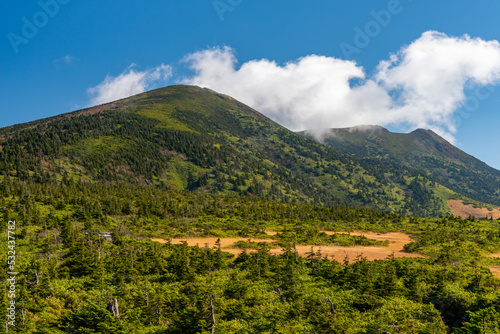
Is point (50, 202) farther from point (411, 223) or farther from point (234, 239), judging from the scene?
point (411, 223)

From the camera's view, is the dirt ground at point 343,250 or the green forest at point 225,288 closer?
the green forest at point 225,288

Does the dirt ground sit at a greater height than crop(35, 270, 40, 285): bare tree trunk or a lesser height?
lesser

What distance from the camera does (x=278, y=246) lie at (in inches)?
2849

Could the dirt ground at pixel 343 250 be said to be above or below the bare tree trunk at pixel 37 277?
below

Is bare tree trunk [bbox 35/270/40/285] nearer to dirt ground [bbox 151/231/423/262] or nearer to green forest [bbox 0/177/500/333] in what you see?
green forest [bbox 0/177/500/333]

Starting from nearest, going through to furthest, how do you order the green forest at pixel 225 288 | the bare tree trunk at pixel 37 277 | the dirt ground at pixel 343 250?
the green forest at pixel 225 288 → the bare tree trunk at pixel 37 277 → the dirt ground at pixel 343 250

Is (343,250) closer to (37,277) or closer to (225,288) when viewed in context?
(225,288)

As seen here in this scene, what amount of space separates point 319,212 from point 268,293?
311ft

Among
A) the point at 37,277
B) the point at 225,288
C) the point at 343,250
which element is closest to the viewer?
the point at 37,277

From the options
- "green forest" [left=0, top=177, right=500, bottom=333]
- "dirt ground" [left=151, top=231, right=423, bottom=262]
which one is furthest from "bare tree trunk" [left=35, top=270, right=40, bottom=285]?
"dirt ground" [left=151, top=231, right=423, bottom=262]

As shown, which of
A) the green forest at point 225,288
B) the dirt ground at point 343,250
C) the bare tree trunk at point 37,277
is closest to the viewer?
the green forest at point 225,288

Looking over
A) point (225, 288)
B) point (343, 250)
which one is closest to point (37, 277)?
point (225, 288)

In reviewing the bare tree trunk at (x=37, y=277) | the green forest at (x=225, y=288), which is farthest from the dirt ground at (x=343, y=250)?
the bare tree trunk at (x=37, y=277)

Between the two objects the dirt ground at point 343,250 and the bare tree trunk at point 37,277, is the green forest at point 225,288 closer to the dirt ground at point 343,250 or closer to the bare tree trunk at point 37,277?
the bare tree trunk at point 37,277
